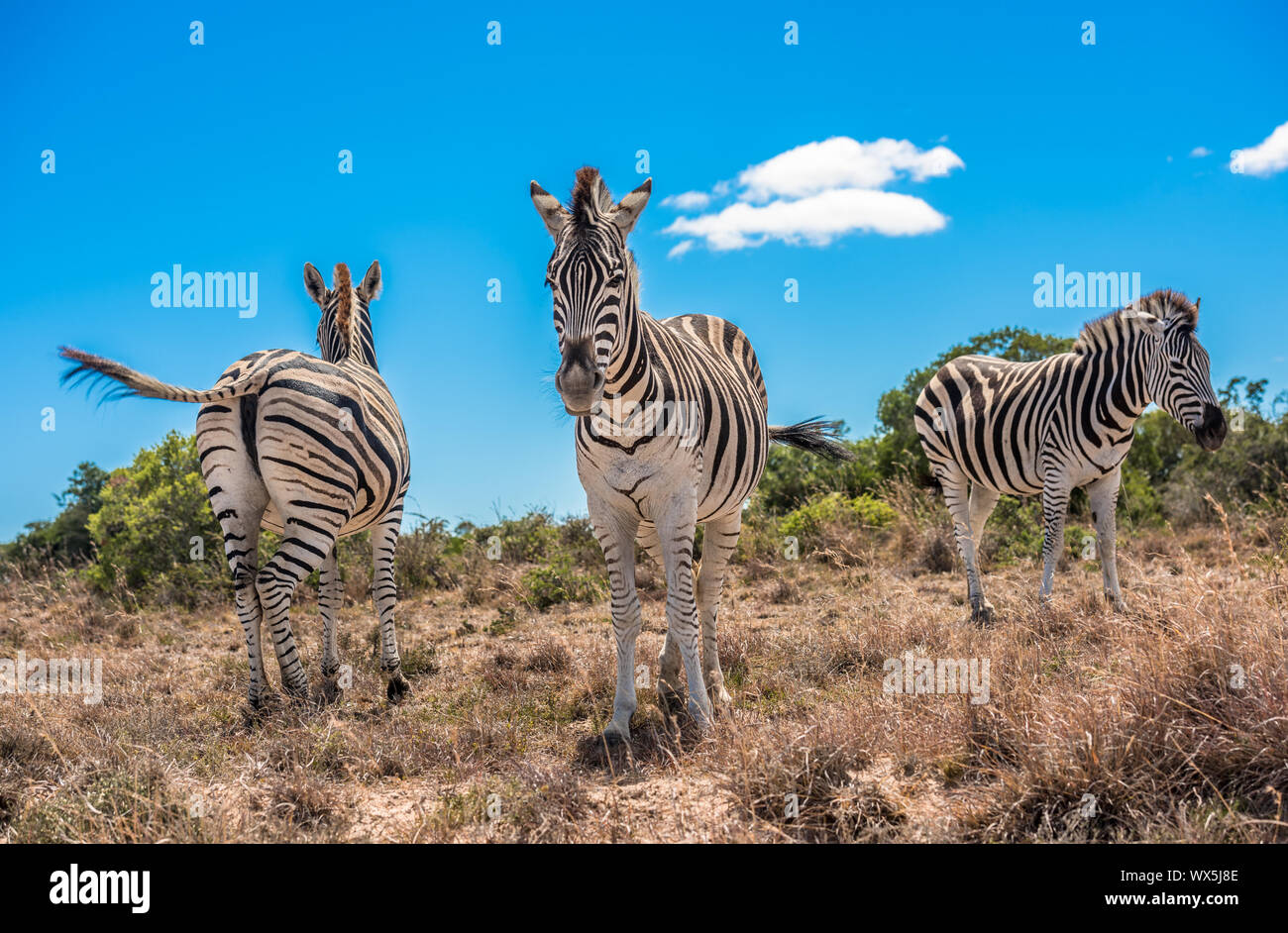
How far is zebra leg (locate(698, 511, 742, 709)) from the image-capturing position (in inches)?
239

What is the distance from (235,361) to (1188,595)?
22.2 feet

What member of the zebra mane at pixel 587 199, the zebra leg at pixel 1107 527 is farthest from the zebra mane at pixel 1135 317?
the zebra mane at pixel 587 199

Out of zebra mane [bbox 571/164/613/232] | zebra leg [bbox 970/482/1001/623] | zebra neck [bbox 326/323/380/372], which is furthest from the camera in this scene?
zebra leg [bbox 970/482/1001/623]

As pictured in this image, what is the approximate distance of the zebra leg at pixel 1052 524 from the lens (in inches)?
320

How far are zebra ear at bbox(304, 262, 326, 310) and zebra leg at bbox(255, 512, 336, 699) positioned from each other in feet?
11.5

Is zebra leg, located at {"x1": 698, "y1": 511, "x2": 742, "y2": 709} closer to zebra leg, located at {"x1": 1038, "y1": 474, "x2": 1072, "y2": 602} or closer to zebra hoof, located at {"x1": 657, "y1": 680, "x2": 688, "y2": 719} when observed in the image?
zebra hoof, located at {"x1": 657, "y1": 680, "x2": 688, "y2": 719}

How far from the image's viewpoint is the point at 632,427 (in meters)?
4.91

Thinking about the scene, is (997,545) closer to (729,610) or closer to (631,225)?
(729,610)

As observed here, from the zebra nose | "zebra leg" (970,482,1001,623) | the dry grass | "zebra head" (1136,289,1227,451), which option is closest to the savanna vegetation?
the dry grass

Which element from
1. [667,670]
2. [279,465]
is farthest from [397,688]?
[667,670]

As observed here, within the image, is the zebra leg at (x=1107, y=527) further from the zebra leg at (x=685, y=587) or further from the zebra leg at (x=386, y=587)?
the zebra leg at (x=386, y=587)

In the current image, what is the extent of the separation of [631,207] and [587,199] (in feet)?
A: 1.16
